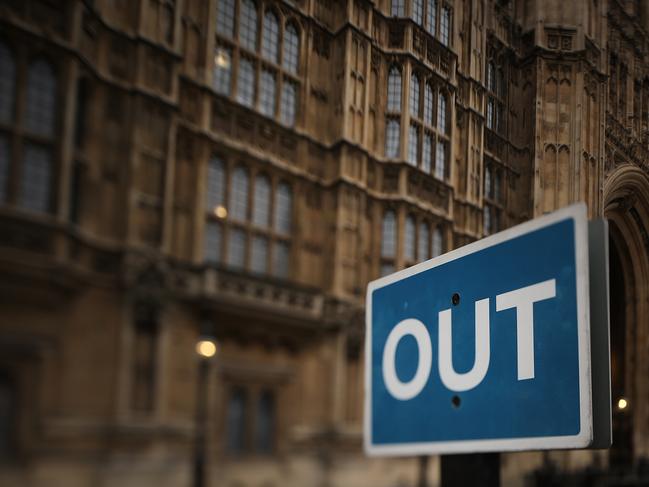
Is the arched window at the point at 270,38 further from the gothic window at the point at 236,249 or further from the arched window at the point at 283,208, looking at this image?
the gothic window at the point at 236,249

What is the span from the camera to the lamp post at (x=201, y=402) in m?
3.78

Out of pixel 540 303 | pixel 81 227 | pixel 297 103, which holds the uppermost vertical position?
pixel 297 103

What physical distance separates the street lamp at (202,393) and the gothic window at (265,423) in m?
0.36

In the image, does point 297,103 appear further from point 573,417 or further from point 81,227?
point 573,417

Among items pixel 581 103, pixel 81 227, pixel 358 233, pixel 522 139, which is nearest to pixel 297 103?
pixel 358 233

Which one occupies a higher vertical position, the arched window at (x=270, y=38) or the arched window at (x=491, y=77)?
the arched window at (x=491, y=77)

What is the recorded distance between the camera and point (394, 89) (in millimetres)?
5266

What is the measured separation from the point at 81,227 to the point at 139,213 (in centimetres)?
35

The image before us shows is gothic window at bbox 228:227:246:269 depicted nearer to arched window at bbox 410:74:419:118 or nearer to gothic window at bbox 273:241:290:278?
gothic window at bbox 273:241:290:278

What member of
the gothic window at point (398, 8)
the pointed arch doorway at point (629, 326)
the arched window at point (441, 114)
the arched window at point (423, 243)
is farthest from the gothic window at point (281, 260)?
the pointed arch doorway at point (629, 326)

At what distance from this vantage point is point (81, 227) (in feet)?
11.6

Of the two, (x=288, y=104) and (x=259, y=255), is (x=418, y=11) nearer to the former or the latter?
(x=288, y=104)

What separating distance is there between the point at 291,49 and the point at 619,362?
231 inches

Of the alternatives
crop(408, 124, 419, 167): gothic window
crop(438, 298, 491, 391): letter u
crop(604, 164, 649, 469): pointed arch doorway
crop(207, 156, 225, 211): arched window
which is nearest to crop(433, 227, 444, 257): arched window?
crop(408, 124, 419, 167): gothic window
